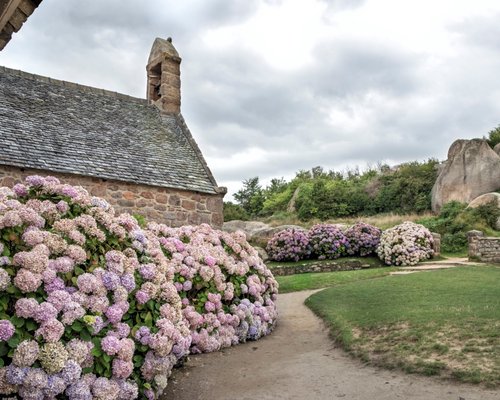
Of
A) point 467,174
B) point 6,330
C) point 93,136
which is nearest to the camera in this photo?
point 6,330

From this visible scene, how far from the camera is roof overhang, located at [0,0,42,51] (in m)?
4.59

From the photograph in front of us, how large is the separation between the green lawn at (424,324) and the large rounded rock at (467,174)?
18156mm

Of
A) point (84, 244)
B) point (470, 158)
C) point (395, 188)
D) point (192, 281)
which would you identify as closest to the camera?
point (84, 244)

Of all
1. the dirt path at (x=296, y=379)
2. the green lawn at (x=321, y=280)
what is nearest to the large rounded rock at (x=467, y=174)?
the green lawn at (x=321, y=280)

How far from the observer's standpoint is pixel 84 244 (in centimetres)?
429

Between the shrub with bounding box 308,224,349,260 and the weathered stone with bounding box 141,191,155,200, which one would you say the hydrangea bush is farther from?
the weathered stone with bounding box 141,191,155,200

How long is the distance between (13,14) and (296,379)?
4.85 metres

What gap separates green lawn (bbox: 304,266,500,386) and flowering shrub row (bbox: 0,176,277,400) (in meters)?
2.50

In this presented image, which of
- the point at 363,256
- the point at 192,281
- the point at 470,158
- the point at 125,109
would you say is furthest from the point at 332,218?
the point at 192,281

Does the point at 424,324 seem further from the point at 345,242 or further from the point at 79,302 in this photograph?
the point at 345,242

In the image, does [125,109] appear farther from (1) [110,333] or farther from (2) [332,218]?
(2) [332,218]

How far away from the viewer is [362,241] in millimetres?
19078

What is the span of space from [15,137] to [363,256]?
→ 13656 mm

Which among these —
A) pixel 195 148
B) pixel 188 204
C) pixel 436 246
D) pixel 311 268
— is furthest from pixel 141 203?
pixel 436 246
